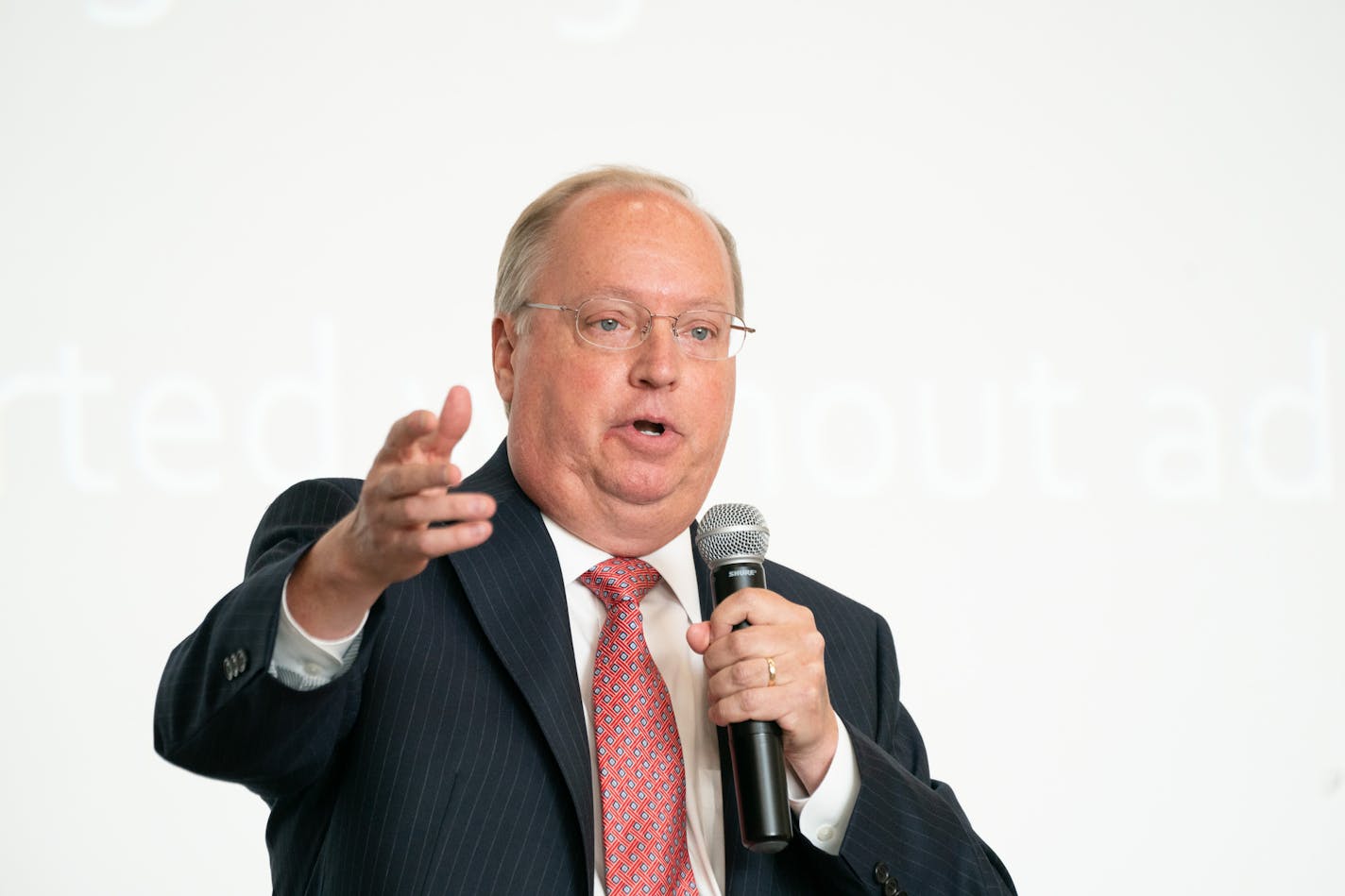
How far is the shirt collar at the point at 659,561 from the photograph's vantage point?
2014 mm

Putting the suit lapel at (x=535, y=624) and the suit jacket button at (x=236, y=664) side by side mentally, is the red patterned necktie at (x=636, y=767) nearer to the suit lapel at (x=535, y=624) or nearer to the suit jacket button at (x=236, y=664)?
the suit lapel at (x=535, y=624)

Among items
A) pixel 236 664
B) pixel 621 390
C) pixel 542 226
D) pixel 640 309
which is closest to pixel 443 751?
pixel 236 664

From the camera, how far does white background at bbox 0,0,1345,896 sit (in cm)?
330

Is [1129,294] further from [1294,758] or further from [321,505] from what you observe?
[321,505]

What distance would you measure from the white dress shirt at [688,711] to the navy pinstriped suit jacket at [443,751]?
39mm

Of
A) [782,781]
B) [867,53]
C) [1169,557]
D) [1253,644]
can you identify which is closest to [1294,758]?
[1253,644]

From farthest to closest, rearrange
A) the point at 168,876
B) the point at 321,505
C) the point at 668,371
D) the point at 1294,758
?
the point at 1294,758 → the point at 168,876 → the point at 668,371 → the point at 321,505

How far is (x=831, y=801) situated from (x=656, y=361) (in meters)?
0.76

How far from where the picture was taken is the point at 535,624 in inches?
71.6

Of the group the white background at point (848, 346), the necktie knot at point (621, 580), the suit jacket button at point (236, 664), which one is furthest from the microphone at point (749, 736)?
the white background at point (848, 346)

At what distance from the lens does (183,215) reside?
3.45 meters

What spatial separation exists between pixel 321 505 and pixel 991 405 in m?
2.52

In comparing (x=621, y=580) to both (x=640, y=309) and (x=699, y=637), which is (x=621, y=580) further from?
(x=640, y=309)

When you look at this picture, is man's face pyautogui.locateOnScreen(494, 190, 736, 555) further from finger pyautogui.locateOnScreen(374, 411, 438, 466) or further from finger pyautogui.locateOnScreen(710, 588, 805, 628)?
finger pyautogui.locateOnScreen(374, 411, 438, 466)
